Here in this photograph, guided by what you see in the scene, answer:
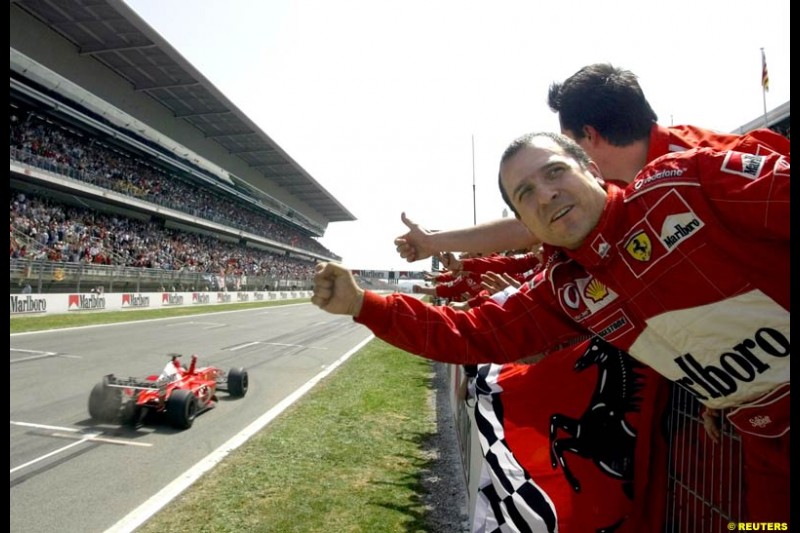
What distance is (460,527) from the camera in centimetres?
392

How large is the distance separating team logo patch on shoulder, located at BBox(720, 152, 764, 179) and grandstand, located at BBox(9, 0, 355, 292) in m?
21.0

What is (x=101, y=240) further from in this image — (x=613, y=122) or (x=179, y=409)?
(x=613, y=122)

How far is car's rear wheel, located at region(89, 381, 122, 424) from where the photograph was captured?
20.6ft

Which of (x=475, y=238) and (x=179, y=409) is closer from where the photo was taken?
(x=475, y=238)

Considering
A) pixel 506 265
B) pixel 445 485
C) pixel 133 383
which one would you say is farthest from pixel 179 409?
pixel 506 265

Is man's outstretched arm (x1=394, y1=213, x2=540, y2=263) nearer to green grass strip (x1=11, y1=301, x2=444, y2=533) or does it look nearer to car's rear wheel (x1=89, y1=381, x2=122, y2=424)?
green grass strip (x1=11, y1=301, x2=444, y2=533)

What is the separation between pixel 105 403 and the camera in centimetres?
632

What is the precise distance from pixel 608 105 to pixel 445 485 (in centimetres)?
391

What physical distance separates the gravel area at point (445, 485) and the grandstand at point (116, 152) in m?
17.5

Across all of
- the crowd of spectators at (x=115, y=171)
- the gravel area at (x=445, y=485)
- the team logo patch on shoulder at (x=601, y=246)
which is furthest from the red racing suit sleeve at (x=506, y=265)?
the crowd of spectators at (x=115, y=171)

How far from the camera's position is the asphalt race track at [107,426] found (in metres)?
4.14

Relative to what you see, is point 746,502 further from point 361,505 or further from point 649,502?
point 361,505

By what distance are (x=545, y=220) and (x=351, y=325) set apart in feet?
75.6

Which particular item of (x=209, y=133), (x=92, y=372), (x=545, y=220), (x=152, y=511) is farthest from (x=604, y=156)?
(x=209, y=133)
